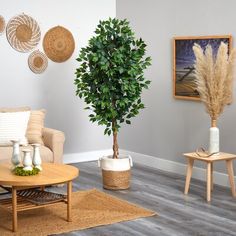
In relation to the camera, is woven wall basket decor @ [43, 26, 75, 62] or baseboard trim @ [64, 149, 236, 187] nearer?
baseboard trim @ [64, 149, 236, 187]

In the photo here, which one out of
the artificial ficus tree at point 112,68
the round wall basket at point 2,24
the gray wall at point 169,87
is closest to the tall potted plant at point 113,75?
the artificial ficus tree at point 112,68

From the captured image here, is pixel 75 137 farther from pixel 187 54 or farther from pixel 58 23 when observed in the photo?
pixel 187 54

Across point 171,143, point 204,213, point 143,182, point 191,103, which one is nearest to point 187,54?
point 191,103

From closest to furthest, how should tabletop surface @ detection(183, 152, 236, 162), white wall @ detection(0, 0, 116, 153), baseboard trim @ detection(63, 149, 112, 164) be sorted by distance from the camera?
tabletop surface @ detection(183, 152, 236, 162) → white wall @ detection(0, 0, 116, 153) → baseboard trim @ detection(63, 149, 112, 164)

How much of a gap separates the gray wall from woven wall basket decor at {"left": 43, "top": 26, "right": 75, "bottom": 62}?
2.75 feet

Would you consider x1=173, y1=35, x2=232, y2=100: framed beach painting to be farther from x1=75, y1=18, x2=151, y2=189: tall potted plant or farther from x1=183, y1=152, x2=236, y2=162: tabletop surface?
x1=183, y1=152, x2=236, y2=162: tabletop surface

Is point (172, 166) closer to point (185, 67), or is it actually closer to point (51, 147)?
point (185, 67)

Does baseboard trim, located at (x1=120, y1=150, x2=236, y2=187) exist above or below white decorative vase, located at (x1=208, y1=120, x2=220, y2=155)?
below

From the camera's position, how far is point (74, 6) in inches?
266

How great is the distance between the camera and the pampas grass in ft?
16.6

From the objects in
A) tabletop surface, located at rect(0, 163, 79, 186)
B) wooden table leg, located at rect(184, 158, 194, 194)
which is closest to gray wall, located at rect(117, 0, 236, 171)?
wooden table leg, located at rect(184, 158, 194, 194)

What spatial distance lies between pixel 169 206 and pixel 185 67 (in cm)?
185

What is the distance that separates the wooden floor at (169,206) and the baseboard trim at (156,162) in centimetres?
11

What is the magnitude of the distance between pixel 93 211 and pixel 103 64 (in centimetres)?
145
